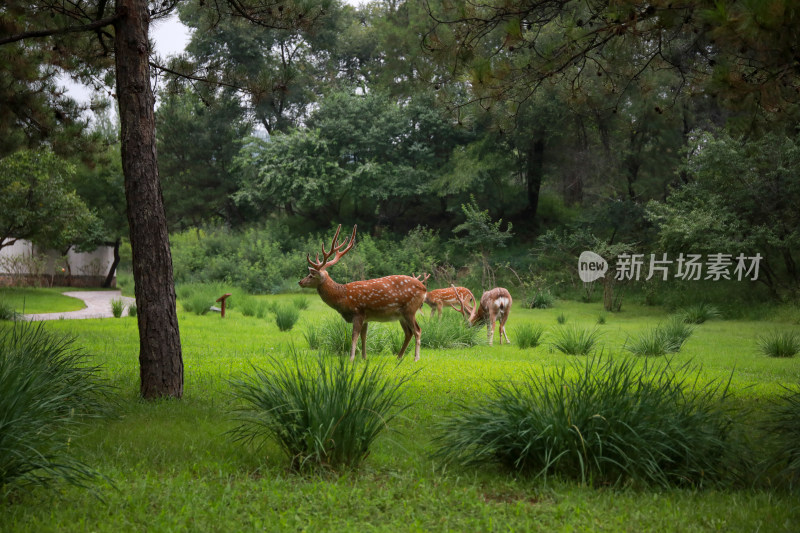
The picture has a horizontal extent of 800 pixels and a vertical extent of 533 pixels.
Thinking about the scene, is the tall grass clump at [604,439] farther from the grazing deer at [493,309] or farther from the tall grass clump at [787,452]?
the grazing deer at [493,309]

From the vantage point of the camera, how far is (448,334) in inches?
379

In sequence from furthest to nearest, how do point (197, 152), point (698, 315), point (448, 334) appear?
point (197, 152) → point (698, 315) → point (448, 334)

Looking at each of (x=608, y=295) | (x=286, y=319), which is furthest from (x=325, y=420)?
(x=608, y=295)

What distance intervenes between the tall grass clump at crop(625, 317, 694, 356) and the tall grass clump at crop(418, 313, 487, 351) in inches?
93.7

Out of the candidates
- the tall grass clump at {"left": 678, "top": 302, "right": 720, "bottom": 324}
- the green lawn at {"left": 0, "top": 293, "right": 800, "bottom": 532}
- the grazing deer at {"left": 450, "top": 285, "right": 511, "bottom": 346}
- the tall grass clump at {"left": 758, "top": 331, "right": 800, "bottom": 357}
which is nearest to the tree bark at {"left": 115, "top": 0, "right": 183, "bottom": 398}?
the green lawn at {"left": 0, "top": 293, "right": 800, "bottom": 532}

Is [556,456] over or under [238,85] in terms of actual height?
under

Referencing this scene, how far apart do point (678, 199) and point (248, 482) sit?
1660cm

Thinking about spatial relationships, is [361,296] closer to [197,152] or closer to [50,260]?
[197,152]

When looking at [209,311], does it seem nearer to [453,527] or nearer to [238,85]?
[238,85]

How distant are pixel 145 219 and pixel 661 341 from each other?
7275 mm

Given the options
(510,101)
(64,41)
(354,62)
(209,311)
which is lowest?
(209,311)

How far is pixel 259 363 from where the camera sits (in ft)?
24.2

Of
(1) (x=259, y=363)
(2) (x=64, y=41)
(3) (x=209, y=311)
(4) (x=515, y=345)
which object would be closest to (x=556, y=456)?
(1) (x=259, y=363)

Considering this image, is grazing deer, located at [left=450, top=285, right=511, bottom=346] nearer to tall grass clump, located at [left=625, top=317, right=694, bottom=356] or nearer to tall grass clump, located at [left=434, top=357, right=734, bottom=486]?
tall grass clump, located at [left=625, top=317, right=694, bottom=356]
